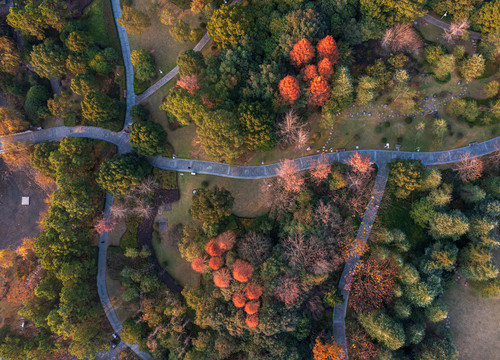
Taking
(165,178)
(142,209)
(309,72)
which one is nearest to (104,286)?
(142,209)

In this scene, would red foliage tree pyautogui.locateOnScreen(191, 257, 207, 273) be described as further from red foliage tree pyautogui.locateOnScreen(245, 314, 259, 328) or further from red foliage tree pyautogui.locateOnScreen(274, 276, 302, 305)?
red foliage tree pyautogui.locateOnScreen(274, 276, 302, 305)

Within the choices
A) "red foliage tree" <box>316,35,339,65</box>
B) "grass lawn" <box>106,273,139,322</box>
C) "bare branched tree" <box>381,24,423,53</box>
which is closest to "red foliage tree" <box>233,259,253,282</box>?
"grass lawn" <box>106,273,139,322</box>

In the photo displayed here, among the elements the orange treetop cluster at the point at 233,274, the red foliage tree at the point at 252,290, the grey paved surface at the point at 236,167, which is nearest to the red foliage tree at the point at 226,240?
the orange treetop cluster at the point at 233,274

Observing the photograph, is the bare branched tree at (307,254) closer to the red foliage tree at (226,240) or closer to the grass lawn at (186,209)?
the red foliage tree at (226,240)

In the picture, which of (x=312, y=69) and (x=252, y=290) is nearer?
(x=252, y=290)

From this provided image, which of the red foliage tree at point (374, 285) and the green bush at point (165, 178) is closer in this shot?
the red foliage tree at point (374, 285)

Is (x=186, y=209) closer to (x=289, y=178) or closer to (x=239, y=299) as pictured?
(x=239, y=299)
